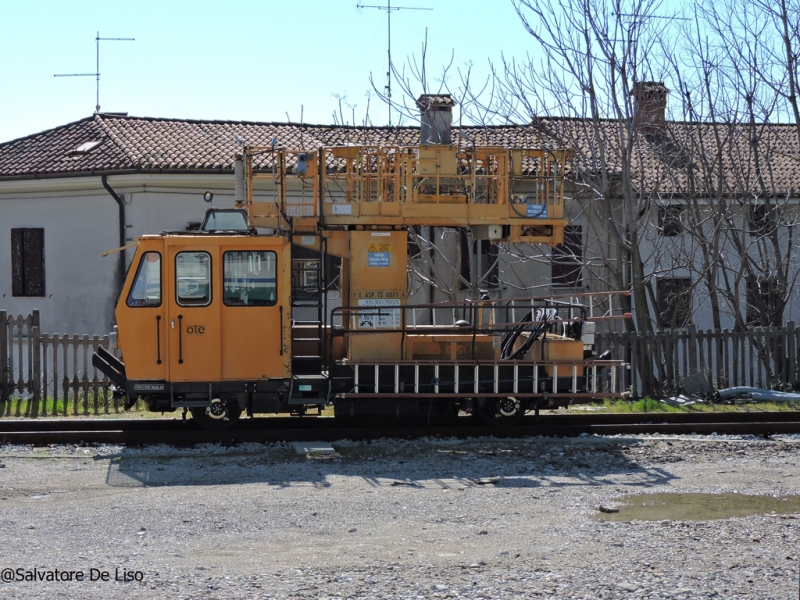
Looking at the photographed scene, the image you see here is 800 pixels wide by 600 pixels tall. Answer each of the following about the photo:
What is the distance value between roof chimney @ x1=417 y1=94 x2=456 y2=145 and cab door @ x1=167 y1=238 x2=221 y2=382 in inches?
218

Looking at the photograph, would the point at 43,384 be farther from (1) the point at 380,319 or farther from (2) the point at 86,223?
(2) the point at 86,223

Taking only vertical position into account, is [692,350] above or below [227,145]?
below

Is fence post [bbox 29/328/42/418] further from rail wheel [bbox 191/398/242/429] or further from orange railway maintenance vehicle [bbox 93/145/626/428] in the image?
rail wheel [bbox 191/398/242/429]

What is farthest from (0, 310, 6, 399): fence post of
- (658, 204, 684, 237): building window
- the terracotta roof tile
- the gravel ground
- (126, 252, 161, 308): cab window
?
(658, 204, 684, 237): building window

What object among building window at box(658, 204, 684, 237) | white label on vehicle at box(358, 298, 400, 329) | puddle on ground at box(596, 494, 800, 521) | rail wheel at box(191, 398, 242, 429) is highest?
building window at box(658, 204, 684, 237)

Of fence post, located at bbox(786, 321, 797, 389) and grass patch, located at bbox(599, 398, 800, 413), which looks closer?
grass patch, located at bbox(599, 398, 800, 413)

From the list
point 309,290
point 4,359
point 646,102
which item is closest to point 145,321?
point 309,290

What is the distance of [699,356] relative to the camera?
49.7 ft

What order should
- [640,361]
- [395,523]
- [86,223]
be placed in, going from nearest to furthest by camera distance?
[395,523], [640,361], [86,223]

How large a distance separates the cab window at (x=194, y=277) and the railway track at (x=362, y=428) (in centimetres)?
167

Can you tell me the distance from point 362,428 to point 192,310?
Answer: 8.69 feet

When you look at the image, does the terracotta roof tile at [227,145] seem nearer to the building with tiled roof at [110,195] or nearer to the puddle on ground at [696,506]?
the building with tiled roof at [110,195]

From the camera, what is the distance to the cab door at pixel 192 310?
34.6 feet

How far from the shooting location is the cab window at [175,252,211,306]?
34.7 feet
